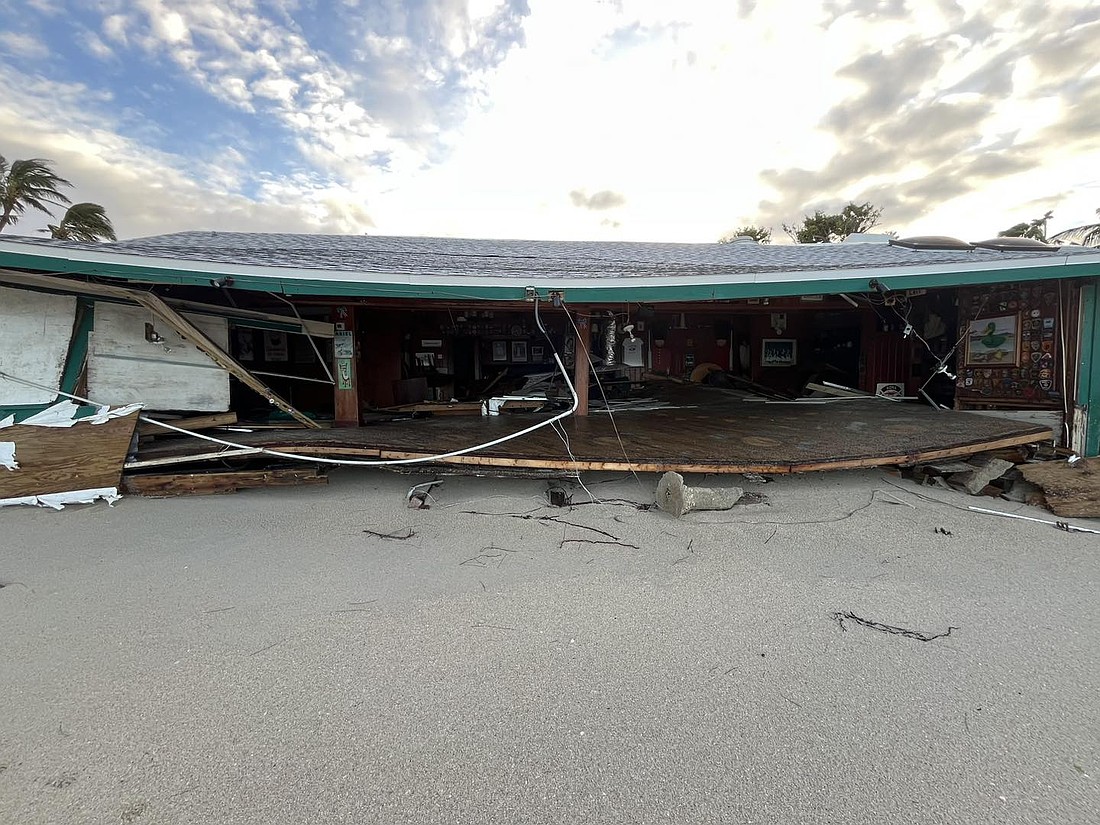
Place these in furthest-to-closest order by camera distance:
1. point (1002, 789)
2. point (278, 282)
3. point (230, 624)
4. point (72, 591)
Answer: point (278, 282)
point (72, 591)
point (230, 624)
point (1002, 789)

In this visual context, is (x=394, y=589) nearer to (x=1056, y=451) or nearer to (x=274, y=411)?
(x=274, y=411)

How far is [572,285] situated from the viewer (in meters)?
4.71

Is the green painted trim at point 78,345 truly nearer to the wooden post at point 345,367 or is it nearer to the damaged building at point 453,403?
the damaged building at point 453,403

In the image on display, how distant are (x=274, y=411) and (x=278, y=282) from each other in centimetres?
310

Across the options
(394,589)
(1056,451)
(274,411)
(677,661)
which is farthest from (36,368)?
(1056,451)

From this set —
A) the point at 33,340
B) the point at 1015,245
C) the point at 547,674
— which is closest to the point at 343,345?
the point at 33,340

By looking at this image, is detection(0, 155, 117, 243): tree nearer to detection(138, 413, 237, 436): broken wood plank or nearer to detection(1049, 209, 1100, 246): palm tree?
detection(138, 413, 237, 436): broken wood plank

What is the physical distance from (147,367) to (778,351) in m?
12.2

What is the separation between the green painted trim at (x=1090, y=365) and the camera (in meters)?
5.62

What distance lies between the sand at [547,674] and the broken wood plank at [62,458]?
0.56 metres

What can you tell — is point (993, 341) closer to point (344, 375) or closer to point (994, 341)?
point (994, 341)

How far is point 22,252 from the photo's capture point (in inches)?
169

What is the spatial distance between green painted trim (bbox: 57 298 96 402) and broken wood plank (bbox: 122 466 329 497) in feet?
4.41

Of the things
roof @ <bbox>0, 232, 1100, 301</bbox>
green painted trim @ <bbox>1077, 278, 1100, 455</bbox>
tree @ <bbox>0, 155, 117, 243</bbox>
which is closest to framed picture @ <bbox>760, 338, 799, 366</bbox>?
green painted trim @ <bbox>1077, 278, 1100, 455</bbox>
